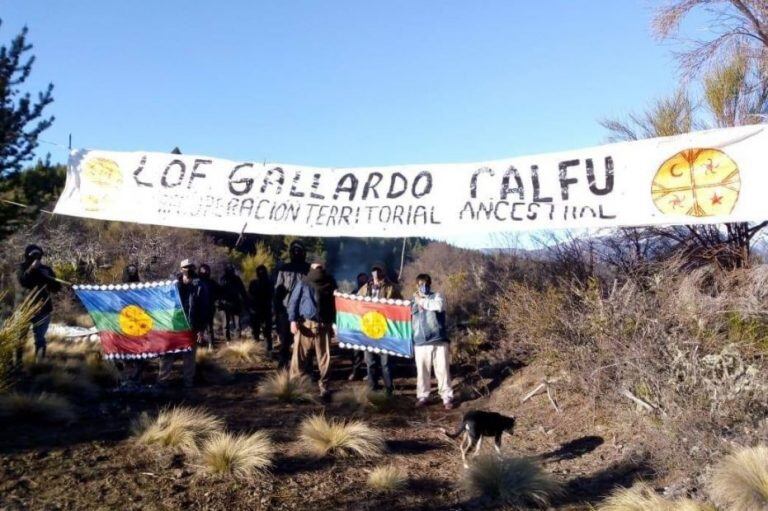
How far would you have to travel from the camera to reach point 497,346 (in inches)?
398

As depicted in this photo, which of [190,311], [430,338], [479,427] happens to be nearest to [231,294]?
[190,311]

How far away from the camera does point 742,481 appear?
4.71 m

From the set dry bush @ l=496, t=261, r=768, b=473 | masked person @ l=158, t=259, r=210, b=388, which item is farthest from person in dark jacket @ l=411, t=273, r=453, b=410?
masked person @ l=158, t=259, r=210, b=388

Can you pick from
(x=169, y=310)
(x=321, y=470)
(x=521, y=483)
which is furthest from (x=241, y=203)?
(x=521, y=483)

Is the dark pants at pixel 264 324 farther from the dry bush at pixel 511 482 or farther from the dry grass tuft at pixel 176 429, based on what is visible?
the dry bush at pixel 511 482

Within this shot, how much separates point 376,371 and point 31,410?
4.38 metres

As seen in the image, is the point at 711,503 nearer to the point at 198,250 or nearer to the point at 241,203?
the point at 241,203

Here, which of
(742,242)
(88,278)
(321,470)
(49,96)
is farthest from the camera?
(88,278)

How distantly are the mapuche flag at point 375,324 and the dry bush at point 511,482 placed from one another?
334cm

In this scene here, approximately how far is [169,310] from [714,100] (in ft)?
25.1

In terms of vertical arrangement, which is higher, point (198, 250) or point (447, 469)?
point (198, 250)

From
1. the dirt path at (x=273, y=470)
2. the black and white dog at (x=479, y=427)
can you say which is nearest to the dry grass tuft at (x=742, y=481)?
the dirt path at (x=273, y=470)

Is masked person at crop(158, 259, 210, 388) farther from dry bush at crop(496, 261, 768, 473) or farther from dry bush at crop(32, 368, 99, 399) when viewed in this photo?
dry bush at crop(496, 261, 768, 473)

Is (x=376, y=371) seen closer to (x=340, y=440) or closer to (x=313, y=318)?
(x=313, y=318)
